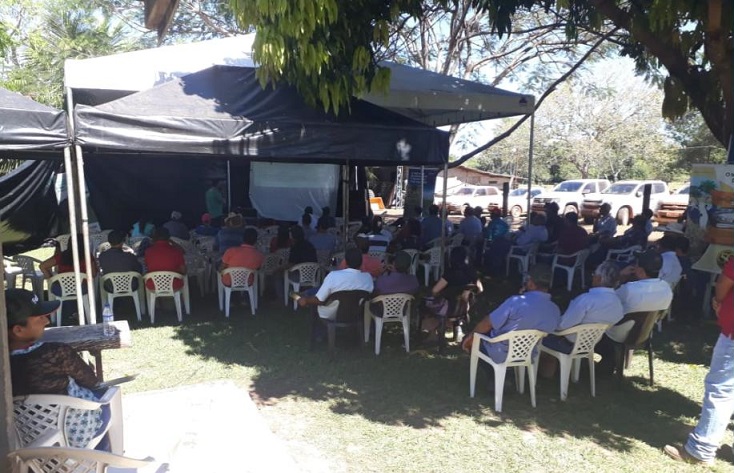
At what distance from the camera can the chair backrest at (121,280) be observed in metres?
6.07

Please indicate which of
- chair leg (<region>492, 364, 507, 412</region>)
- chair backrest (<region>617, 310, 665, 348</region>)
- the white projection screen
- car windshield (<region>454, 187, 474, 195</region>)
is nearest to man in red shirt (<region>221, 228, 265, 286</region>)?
chair leg (<region>492, 364, 507, 412</region>)

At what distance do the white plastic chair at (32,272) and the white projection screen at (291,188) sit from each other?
7915 millimetres

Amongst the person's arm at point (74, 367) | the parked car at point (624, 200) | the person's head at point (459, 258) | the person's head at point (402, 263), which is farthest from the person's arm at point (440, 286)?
the parked car at point (624, 200)

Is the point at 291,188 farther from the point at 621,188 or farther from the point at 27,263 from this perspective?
the point at 621,188

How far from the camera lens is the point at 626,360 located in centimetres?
500

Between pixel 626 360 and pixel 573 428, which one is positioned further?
pixel 626 360

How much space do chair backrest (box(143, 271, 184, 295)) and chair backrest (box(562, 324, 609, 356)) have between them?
4.36 m

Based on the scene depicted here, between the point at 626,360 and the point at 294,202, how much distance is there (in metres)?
11.3

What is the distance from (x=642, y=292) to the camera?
172 inches

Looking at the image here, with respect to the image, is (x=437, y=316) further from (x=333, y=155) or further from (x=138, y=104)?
(x=138, y=104)

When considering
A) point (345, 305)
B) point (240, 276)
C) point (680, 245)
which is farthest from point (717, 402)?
point (240, 276)

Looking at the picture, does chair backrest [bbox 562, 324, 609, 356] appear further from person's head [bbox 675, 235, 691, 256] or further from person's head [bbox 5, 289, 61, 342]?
person's head [bbox 5, 289, 61, 342]

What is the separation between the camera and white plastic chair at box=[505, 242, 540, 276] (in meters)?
8.64

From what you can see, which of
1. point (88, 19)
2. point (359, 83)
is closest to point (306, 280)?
point (359, 83)
